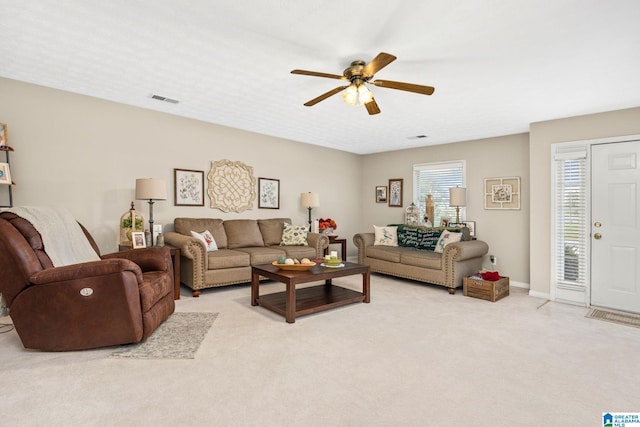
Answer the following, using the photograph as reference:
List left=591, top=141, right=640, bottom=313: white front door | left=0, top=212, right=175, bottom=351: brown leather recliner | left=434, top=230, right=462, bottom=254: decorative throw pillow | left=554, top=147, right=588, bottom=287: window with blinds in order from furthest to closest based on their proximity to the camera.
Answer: left=434, top=230, right=462, bottom=254: decorative throw pillow, left=554, top=147, right=588, bottom=287: window with blinds, left=591, top=141, right=640, bottom=313: white front door, left=0, top=212, right=175, bottom=351: brown leather recliner

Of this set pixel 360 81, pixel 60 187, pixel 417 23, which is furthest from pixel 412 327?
pixel 60 187

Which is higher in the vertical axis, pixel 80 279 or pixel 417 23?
pixel 417 23

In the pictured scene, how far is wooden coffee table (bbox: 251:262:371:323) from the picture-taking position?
3.33 m

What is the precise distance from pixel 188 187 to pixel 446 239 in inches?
155

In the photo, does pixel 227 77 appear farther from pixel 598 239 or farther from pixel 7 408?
pixel 598 239

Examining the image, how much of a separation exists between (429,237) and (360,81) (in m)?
3.26

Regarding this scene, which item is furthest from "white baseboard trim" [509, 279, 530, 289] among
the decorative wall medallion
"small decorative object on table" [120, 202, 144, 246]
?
"small decorative object on table" [120, 202, 144, 246]

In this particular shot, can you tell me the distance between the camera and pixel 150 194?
4.09 m

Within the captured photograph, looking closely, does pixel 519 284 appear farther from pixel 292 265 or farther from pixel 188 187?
pixel 188 187

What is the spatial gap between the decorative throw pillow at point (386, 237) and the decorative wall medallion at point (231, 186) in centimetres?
226

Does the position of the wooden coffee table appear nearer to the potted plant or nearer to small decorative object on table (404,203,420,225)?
the potted plant

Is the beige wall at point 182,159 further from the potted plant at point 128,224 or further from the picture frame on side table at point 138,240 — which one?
the picture frame on side table at point 138,240

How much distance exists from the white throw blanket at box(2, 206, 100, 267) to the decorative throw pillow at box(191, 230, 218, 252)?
130 cm

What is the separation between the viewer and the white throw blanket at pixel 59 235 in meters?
2.82
